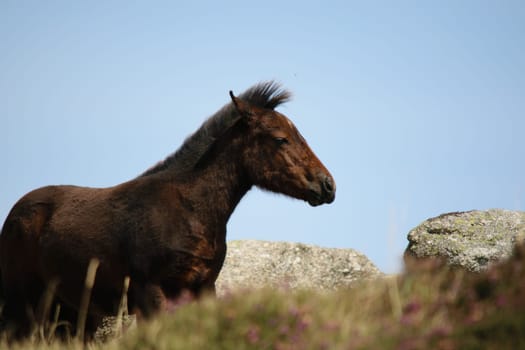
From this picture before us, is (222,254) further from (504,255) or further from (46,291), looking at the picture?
(504,255)

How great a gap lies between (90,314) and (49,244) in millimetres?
1032

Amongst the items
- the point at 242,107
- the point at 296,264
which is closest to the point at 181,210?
the point at 242,107

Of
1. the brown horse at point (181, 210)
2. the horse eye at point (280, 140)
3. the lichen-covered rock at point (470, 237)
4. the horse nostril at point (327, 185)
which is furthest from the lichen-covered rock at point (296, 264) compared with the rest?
the horse eye at point (280, 140)

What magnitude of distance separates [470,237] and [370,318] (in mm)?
6645

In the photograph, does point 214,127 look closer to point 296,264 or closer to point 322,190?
point 322,190

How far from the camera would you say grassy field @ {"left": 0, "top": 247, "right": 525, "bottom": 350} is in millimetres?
4211

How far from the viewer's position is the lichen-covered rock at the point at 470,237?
10930 millimetres

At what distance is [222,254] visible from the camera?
768 cm

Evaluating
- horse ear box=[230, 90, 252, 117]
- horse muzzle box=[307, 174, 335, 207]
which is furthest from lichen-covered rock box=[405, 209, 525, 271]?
horse ear box=[230, 90, 252, 117]

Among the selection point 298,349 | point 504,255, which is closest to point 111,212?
point 298,349

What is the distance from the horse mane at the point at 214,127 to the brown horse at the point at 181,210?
1 cm

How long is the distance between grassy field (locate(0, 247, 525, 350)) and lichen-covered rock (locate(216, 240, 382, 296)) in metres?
7.70

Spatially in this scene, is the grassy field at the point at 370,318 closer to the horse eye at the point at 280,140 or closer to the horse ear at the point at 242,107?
the horse eye at the point at 280,140

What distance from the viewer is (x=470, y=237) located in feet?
36.8
